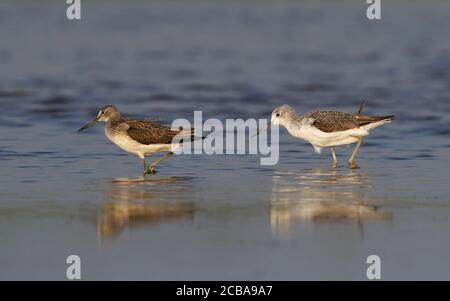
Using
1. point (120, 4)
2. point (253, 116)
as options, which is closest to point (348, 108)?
point (253, 116)

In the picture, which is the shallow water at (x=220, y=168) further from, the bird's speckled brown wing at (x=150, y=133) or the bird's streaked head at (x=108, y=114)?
the bird's streaked head at (x=108, y=114)

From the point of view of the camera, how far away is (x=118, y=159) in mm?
14875

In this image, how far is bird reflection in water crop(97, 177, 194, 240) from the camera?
10.5m

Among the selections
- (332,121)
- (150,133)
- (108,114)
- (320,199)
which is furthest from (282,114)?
Result: (320,199)

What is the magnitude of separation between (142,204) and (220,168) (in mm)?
2864

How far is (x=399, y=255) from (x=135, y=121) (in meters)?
5.82

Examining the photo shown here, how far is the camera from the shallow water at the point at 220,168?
9297 millimetres

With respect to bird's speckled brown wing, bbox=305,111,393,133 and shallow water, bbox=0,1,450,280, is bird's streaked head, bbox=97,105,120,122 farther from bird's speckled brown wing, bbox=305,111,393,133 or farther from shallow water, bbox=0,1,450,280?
bird's speckled brown wing, bbox=305,111,393,133

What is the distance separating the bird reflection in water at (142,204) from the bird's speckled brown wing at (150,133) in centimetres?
81

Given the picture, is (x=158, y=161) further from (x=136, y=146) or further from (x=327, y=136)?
(x=327, y=136)

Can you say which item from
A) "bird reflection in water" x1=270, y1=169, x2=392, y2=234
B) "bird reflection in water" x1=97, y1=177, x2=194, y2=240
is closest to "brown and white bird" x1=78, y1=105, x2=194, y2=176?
"bird reflection in water" x1=97, y1=177, x2=194, y2=240

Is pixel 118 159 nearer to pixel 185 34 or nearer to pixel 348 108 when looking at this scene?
pixel 348 108

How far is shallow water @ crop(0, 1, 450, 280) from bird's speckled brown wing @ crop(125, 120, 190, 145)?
0.50 meters

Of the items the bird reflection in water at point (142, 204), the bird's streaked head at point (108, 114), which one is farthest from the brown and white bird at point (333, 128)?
the bird's streaked head at point (108, 114)
